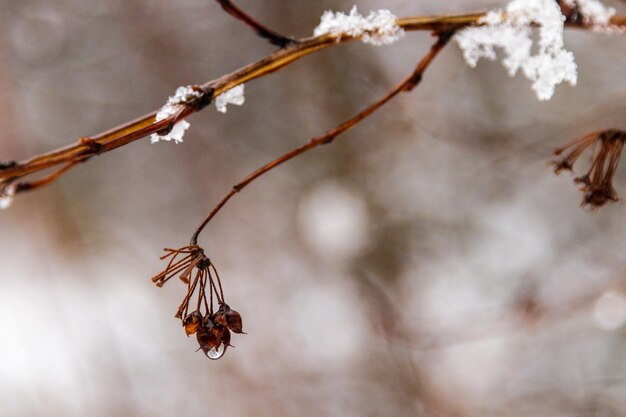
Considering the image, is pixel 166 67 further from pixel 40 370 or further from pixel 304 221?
pixel 40 370

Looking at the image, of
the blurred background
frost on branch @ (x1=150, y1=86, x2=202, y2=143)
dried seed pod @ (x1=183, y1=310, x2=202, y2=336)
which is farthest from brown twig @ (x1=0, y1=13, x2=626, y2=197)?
the blurred background

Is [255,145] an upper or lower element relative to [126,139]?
upper

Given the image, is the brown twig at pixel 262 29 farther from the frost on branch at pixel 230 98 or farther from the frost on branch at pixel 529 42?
the frost on branch at pixel 529 42

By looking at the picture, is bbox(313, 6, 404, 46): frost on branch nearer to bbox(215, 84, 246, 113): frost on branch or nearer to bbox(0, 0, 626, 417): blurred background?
bbox(215, 84, 246, 113): frost on branch

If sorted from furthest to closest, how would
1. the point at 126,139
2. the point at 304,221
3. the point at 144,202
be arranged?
the point at 144,202 → the point at 304,221 → the point at 126,139

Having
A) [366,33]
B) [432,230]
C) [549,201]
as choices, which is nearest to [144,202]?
[432,230]

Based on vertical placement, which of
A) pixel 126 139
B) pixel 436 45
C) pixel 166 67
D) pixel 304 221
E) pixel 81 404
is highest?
pixel 166 67

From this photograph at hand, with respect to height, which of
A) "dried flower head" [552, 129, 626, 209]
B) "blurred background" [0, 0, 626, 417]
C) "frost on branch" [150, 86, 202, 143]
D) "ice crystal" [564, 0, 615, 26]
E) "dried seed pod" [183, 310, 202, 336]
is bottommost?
"dried seed pod" [183, 310, 202, 336]
